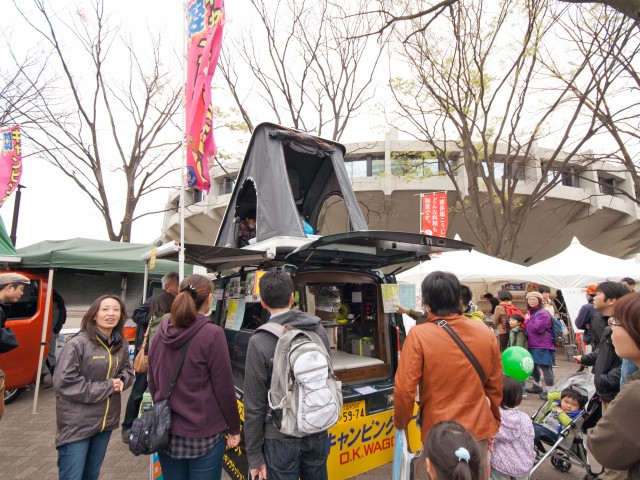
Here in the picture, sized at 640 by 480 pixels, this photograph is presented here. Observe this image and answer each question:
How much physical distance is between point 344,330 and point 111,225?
36.8 ft

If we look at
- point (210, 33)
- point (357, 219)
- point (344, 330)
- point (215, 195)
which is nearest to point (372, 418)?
point (344, 330)

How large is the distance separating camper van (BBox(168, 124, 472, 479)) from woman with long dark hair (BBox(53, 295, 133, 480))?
1.00 metres

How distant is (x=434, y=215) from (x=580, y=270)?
423 centimetres

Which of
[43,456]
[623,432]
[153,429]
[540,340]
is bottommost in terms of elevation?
[43,456]

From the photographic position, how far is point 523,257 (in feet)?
78.4

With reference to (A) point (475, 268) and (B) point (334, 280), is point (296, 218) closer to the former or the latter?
(B) point (334, 280)

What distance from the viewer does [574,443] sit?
3744 millimetres

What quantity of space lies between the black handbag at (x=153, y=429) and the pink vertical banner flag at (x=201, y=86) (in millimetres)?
3060

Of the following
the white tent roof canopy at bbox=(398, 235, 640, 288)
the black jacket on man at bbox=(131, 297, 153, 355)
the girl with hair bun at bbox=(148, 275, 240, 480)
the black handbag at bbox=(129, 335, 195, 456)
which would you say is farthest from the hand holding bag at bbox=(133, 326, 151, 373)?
the white tent roof canopy at bbox=(398, 235, 640, 288)

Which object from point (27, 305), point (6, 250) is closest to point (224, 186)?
point (6, 250)

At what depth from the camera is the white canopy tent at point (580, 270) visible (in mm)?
9781

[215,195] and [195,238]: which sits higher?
[215,195]

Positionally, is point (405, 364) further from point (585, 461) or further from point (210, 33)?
point (210, 33)

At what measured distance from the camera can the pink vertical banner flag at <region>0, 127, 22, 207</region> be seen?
1018cm
